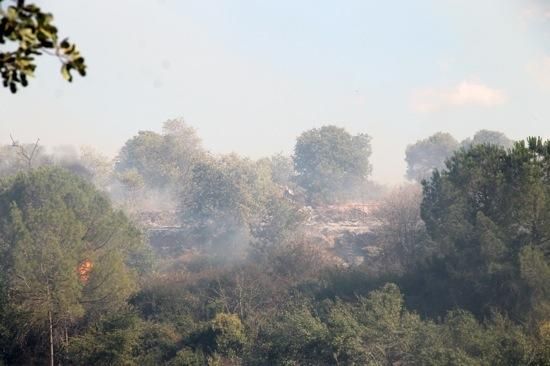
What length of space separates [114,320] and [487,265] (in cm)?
2371

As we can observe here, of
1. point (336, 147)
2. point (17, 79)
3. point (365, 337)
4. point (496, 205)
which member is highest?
point (336, 147)

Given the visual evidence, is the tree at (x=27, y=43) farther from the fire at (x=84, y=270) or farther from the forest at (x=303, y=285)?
the fire at (x=84, y=270)

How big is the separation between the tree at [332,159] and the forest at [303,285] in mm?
37301

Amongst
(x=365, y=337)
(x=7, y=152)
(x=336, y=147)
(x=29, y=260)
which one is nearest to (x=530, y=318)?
(x=365, y=337)

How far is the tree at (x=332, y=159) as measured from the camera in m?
110

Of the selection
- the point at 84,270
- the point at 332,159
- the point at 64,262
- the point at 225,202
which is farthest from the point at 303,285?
the point at 332,159

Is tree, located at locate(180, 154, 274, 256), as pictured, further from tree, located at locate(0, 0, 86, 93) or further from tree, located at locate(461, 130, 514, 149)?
tree, located at locate(0, 0, 86, 93)

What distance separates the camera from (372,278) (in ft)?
158

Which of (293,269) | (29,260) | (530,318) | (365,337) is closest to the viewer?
(365,337)

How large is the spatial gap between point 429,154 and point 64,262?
331 feet

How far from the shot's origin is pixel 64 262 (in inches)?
1543

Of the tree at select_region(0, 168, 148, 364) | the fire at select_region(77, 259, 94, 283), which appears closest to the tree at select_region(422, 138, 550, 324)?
the tree at select_region(0, 168, 148, 364)

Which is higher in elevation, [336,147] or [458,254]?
[336,147]

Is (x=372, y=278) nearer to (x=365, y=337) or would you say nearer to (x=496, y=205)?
(x=496, y=205)
